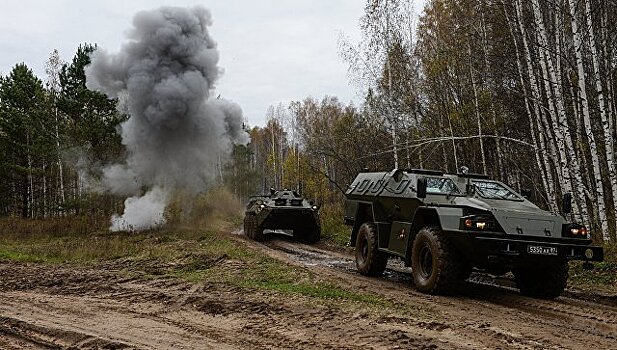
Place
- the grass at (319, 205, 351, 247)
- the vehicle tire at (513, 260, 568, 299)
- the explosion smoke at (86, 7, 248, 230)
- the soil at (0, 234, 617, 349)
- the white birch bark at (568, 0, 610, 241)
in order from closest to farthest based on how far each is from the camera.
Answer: the soil at (0, 234, 617, 349) < the vehicle tire at (513, 260, 568, 299) < the white birch bark at (568, 0, 610, 241) < the grass at (319, 205, 351, 247) < the explosion smoke at (86, 7, 248, 230)

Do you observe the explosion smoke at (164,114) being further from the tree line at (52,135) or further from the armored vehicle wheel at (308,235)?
the armored vehicle wheel at (308,235)

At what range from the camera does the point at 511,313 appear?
264 inches

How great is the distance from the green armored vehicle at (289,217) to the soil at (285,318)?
7761 mm

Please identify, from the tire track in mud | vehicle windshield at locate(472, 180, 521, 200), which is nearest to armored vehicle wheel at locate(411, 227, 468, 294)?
the tire track in mud

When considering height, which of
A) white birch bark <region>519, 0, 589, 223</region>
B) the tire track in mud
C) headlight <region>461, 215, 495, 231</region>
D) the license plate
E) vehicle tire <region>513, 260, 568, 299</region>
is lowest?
the tire track in mud

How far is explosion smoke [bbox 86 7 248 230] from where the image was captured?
870 inches

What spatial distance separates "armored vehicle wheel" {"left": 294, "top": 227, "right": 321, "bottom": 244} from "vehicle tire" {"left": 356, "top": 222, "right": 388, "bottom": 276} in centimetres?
671

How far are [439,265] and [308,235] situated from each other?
10.1 meters

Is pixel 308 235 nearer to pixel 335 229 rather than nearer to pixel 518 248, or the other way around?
pixel 335 229

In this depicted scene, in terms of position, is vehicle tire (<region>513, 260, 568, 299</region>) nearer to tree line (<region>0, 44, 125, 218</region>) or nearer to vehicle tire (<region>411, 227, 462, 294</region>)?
vehicle tire (<region>411, 227, 462, 294</region>)

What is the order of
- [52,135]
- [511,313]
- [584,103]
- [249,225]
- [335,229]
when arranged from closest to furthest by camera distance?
[511,313]
[584,103]
[249,225]
[335,229]
[52,135]

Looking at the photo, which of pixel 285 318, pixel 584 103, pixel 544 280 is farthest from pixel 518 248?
pixel 584 103

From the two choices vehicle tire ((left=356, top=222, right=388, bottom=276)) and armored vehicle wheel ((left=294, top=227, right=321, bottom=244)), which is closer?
vehicle tire ((left=356, top=222, right=388, bottom=276))

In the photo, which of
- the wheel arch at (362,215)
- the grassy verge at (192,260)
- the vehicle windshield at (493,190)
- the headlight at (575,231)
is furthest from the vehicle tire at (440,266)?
the wheel arch at (362,215)
